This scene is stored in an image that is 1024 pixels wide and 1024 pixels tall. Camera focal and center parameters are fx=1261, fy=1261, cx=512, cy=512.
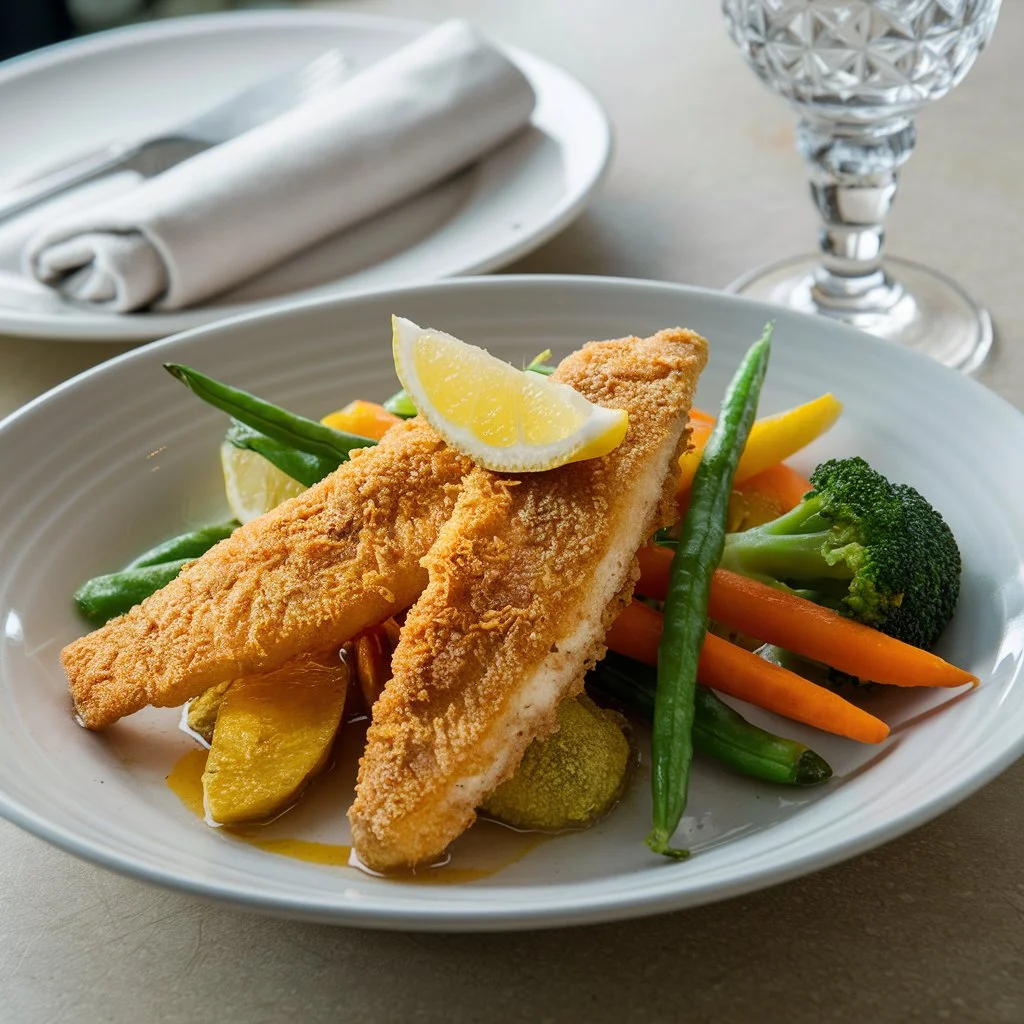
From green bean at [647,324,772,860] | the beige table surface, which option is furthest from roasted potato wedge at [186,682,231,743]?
green bean at [647,324,772,860]

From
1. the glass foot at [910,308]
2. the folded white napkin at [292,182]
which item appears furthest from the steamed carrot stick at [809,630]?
the folded white napkin at [292,182]

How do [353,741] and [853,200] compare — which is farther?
[853,200]

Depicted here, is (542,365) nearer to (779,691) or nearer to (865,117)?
(779,691)

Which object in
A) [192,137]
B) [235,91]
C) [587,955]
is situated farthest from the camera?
[235,91]

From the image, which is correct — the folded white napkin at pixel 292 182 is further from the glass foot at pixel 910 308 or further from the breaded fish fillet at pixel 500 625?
the breaded fish fillet at pixel 500 625

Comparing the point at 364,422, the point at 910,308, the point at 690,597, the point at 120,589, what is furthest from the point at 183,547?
the point at 910,308

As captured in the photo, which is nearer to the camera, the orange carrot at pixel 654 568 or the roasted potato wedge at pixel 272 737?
the roasted potato wedge at pixel 272 737

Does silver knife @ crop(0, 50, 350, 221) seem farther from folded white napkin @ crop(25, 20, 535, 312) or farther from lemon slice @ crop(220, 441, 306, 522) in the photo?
lemon slice @ crop(220, 441, 306, 522)
